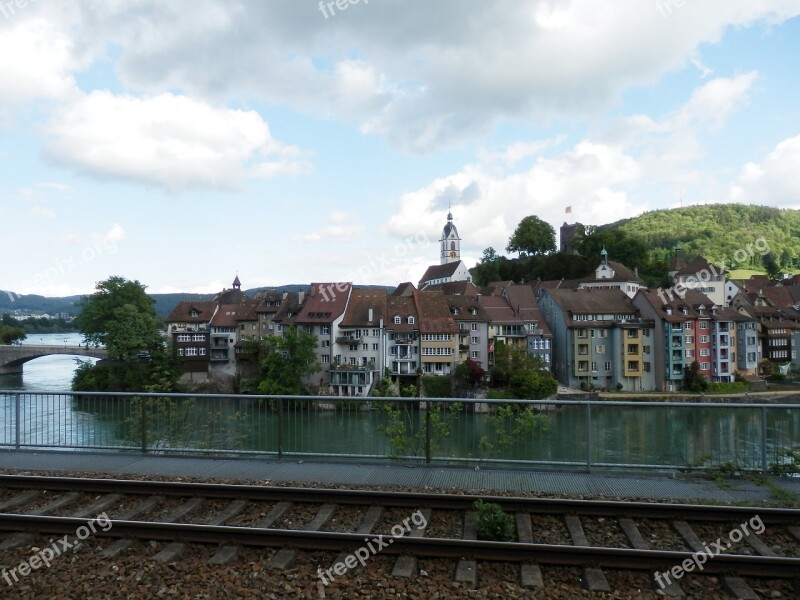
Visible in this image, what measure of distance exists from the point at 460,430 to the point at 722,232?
106080 mm

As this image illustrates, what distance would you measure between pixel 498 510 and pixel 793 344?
70.5 meters

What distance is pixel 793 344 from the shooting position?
63219 millimetres

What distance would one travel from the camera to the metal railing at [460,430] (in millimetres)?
7953

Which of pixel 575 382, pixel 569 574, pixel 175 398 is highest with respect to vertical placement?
pixel 175 398

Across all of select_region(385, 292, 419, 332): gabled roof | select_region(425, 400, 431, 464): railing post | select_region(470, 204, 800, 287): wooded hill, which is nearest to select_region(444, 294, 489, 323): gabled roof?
select_region(385, 292, 419, 332): gabled roof

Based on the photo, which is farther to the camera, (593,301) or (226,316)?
(226,316)

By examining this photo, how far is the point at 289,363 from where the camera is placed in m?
47.3

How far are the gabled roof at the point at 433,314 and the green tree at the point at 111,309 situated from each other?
24.8 meters

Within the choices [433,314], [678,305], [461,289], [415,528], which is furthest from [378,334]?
[415,528]

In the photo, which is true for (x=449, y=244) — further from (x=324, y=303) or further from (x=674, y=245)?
(x=324, y=303)

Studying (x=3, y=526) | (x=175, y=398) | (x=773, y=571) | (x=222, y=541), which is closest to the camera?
(x=773, y=571)

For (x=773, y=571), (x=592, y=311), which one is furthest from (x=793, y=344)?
(x=773, y=571)

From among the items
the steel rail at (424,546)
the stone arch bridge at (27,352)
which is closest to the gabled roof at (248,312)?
the stone arch bridge at (27,352)

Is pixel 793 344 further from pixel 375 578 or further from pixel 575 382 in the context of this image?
pixel 375 578
